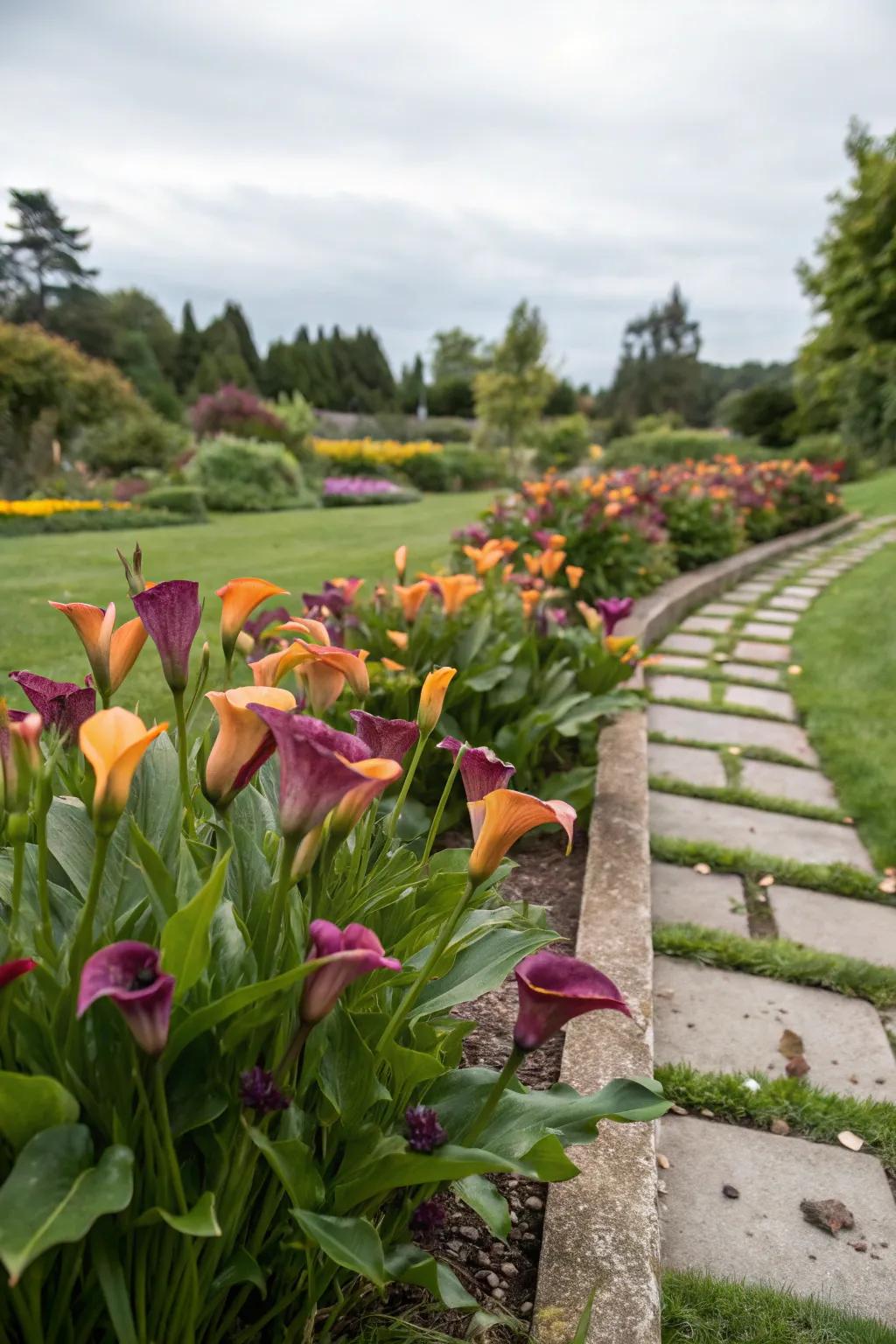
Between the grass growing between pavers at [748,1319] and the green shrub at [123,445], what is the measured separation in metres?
16.6

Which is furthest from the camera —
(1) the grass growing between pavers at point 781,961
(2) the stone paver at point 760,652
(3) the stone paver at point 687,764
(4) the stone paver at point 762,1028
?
(2) the stone paver at point 760,652

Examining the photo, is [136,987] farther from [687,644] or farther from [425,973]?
[687,644]

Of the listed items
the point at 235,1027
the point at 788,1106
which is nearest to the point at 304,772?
the point at 235,1027

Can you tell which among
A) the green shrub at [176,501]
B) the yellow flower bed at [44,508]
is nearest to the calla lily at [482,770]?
the yellow flower bed at [44,508]

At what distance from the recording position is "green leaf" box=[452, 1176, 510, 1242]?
3.25ft

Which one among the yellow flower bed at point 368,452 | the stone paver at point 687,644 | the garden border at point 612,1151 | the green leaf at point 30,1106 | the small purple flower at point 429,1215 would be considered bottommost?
the stone paver at point 687,644

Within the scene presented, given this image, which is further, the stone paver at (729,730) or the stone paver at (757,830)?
the stone paver at (729,730)

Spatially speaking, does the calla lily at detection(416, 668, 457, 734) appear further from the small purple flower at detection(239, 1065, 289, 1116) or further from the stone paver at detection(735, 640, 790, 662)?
the stone paver at detection(735, 640, 790, 662)

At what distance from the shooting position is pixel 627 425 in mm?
34438

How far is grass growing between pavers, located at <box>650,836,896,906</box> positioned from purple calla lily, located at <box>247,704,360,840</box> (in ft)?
7.52

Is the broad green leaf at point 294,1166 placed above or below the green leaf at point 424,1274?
above

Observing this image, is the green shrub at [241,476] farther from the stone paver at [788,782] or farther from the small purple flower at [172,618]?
the small purple flower at [172,618]

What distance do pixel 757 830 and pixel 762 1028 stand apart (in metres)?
1.14

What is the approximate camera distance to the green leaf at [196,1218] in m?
0.70
